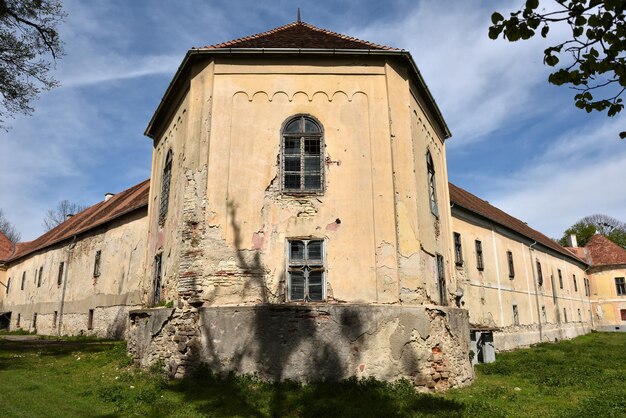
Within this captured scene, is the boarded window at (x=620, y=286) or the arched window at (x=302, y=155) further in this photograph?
the boarded window at (x=620, y=286)

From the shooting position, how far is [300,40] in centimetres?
1198


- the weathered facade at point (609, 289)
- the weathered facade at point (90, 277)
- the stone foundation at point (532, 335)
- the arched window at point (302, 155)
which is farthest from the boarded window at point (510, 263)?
the weathered facade at point (609, 289)

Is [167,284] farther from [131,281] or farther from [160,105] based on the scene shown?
[131,281]

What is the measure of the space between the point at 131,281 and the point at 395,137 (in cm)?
1385

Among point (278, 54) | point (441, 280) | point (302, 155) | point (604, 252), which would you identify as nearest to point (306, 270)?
point (302, 155)

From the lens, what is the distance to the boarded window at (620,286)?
42188 mm

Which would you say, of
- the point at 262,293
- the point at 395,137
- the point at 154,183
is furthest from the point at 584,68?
the point at 154,183

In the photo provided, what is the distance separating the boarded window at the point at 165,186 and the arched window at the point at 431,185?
683cm

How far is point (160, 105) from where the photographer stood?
1355 centimetres

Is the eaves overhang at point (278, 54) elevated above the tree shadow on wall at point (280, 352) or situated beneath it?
elevated above

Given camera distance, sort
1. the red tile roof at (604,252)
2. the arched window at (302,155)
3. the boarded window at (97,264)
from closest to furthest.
Answer: the arched window at (302,155) → the boarded window at (97,264) → the red tile roof at (604,252)

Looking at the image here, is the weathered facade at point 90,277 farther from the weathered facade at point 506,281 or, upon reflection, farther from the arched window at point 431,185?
the weathered facade at point 506,281

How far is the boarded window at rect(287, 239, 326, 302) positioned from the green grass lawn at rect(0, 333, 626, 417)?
71.3 inches

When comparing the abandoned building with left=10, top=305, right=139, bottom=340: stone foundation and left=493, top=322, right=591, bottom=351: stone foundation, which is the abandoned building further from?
left=493, top=322, right=591, bottom=351: stone foundation
